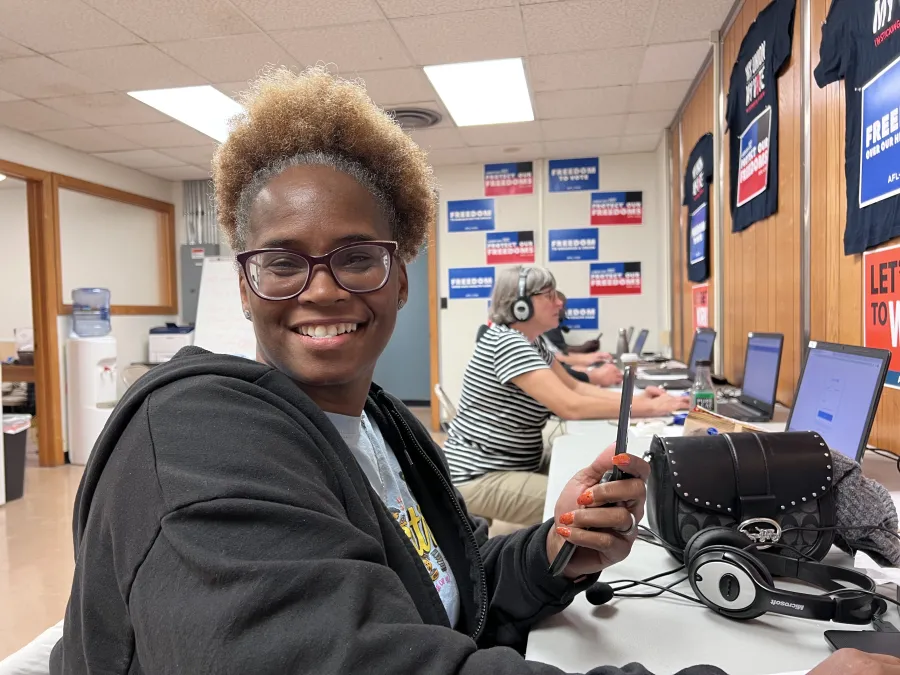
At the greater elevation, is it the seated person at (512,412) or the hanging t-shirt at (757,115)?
the hanging t-shirt at (757,115)

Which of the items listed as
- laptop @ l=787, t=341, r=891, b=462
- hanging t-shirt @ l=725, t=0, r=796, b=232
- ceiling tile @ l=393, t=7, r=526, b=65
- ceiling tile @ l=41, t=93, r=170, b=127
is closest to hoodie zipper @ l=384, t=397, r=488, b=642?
laptop @ l=787, t=341, r=891, b=462

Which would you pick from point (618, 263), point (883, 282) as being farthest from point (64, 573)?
point (618, 263)

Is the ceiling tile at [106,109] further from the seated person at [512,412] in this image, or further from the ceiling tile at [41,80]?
the seated person at [512,412]

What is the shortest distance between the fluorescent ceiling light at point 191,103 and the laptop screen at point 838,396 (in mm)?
3694

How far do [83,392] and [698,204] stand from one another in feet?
17.2

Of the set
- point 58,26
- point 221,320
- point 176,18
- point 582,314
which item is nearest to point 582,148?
point 582,314

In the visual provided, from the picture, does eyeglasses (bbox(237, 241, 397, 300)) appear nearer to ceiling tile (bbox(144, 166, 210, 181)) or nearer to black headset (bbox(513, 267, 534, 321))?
black headset (bbox(513, 267, 534, 321))

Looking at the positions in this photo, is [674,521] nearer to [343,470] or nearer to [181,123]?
[343,470]

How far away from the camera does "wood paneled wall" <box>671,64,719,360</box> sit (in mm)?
3924

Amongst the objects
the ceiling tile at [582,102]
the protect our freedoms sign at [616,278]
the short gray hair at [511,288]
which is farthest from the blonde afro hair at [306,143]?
the protect our freedoms sign at [616,278]

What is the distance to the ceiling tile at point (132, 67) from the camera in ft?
11.4

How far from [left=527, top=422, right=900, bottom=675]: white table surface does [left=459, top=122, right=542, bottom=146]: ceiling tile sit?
461 cm

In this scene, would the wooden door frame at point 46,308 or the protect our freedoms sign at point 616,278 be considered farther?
the protect our freedoms sign at point 616,278

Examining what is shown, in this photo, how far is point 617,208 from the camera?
20.3 feet
